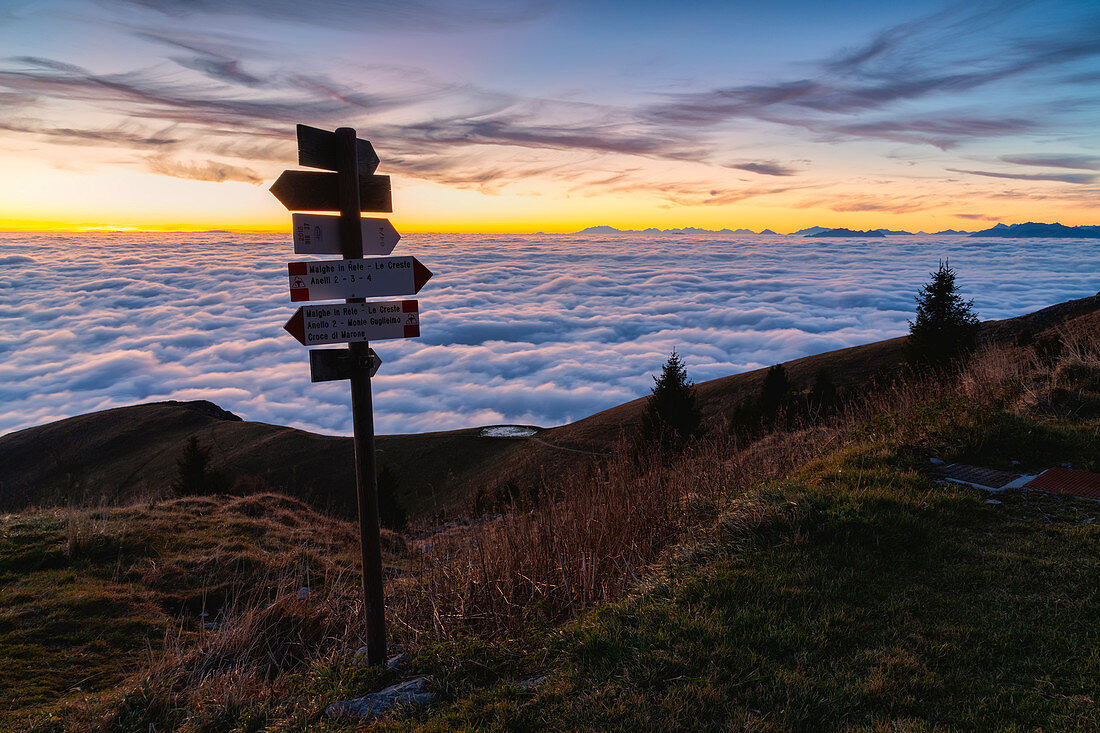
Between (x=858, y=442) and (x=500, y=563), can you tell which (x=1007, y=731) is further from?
(x=858, y=442)

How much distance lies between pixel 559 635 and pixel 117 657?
4.60 meters

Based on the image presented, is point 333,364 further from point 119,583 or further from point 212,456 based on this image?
point 212,456

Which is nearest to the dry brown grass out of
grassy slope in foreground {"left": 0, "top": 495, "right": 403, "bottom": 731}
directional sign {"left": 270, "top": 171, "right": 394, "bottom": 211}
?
grassy slope in foreground {"left": 0, "top": 495, "right": 403, "bottom": 731}

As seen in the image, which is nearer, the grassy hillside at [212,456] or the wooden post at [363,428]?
the wooden post at [363,428]

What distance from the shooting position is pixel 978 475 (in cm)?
590

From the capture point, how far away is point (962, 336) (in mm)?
32000

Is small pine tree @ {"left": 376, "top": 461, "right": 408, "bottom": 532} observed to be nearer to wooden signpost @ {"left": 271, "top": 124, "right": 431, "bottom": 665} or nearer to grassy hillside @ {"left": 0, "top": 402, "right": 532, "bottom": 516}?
grassy hillside @ {"left": 0, "top": 402, "right": 532, "bottom": 516}

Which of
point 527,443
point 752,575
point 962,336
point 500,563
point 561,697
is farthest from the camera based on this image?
point 527,443

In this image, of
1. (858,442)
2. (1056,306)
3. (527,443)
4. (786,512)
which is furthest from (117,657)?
(1056,306)

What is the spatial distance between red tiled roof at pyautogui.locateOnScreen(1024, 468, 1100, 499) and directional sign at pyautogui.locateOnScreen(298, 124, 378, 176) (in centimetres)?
676

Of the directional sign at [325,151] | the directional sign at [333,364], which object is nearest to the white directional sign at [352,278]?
the directional sign at [333,364]

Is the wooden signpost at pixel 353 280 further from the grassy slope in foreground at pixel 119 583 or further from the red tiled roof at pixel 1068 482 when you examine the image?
the red tiled roof at pixel 1068 482

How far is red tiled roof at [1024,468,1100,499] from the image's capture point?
529cm

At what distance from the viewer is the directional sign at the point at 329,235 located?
12.5ft
